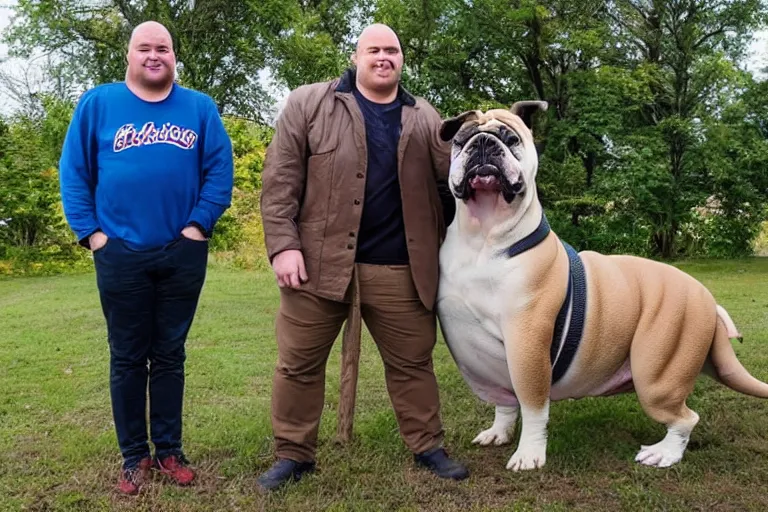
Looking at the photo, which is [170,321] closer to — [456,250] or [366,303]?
[366,303]

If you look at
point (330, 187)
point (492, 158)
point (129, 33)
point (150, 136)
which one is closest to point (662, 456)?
point (492, 158)

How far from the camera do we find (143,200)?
3164 millimetres

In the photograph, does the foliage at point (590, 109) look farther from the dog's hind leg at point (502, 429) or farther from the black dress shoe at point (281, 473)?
the black dress shoe at point (281, 473)

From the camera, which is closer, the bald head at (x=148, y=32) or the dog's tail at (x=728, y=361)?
the bald head at (x=148, y=32)

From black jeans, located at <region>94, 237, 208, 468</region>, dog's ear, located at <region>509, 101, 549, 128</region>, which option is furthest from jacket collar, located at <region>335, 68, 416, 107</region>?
black jeans, located at <region>94, 237, 208, 468</region>

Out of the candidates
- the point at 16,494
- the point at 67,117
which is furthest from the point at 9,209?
the point at 16,494

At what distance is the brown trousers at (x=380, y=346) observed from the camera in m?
3.46

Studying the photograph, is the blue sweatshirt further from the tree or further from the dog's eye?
the tree

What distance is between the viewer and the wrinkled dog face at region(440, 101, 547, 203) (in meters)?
3.18

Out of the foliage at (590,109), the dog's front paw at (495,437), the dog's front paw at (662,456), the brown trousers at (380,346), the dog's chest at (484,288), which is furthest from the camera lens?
the foliage at (590,109)

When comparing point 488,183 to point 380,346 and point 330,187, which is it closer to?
point 330,187

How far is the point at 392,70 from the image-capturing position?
3420 millimetres

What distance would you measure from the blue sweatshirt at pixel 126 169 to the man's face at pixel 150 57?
9cm

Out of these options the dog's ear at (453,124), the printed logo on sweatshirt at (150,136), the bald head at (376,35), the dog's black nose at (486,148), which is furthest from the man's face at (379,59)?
the printed logo on sweatshirt at (150,136)
